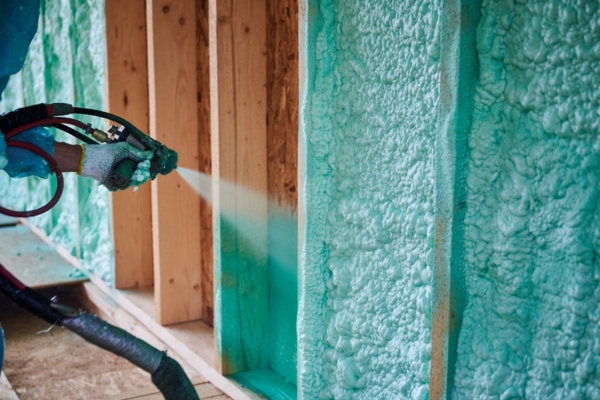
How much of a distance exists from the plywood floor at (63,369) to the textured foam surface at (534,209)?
1422 mm

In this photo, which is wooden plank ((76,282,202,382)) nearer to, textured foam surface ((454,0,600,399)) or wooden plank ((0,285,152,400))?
wooden plank ((0,285,152,400))

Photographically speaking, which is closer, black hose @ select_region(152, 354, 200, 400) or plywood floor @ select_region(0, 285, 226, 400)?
black hose @ select_region(152, 354, 200, 400)

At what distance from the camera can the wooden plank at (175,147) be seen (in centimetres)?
281

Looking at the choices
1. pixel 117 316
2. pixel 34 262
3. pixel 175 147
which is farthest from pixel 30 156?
pixel 34 262

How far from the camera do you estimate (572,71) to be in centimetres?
117

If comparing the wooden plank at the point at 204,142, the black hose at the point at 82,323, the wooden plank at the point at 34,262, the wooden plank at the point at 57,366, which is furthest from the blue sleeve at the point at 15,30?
the wooden plank at the point at 34,262

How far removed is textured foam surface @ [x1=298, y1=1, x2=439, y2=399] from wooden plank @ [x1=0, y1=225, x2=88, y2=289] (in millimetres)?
2460

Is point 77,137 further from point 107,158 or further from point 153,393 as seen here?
point 153,393

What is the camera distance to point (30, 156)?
174cm

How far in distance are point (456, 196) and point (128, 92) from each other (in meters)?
2.36

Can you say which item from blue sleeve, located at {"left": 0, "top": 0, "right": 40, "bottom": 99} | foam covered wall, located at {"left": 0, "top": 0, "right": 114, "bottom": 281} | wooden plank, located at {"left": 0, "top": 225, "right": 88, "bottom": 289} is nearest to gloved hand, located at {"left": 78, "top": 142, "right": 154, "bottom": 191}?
blue sleeve, located at {"left": 0, "top": 0, "right": 40, "bottom": 99}

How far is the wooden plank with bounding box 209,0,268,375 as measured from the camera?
7.61 ft

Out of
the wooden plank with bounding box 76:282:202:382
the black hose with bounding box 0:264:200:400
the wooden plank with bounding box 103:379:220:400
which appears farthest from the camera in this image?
the wooden plank with bounding box 76:282:202:382

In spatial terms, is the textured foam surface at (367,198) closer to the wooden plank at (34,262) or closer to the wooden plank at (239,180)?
the wooden plank at (239,180)
